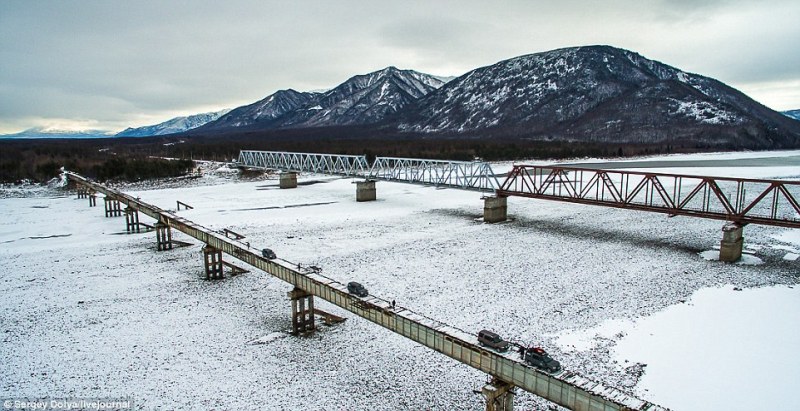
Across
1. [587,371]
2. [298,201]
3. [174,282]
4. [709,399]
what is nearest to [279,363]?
[587,371]

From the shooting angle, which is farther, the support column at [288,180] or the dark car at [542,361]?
the support column at [288,180]

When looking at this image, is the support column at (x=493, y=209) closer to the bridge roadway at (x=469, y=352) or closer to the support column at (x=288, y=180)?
the bridge roadway at (x=469, y=352)

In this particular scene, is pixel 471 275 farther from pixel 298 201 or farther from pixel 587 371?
pixel 298 201

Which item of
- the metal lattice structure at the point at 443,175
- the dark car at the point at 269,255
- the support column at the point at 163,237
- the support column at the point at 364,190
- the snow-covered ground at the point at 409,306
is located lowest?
the snow-covered ground at the point at 409,306

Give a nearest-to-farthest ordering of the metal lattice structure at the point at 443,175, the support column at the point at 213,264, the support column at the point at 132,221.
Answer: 1. the support column at the point at 213,264
2. the support column at the point at 132,221
3. the metal lattice structure at the point at 443,175

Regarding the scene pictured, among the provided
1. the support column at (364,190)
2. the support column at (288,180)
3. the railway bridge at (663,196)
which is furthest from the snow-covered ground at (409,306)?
the support column at (288,180)

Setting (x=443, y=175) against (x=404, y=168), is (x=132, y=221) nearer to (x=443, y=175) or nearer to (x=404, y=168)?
(x=443, y=175)

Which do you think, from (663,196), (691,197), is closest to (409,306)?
(691,197)
